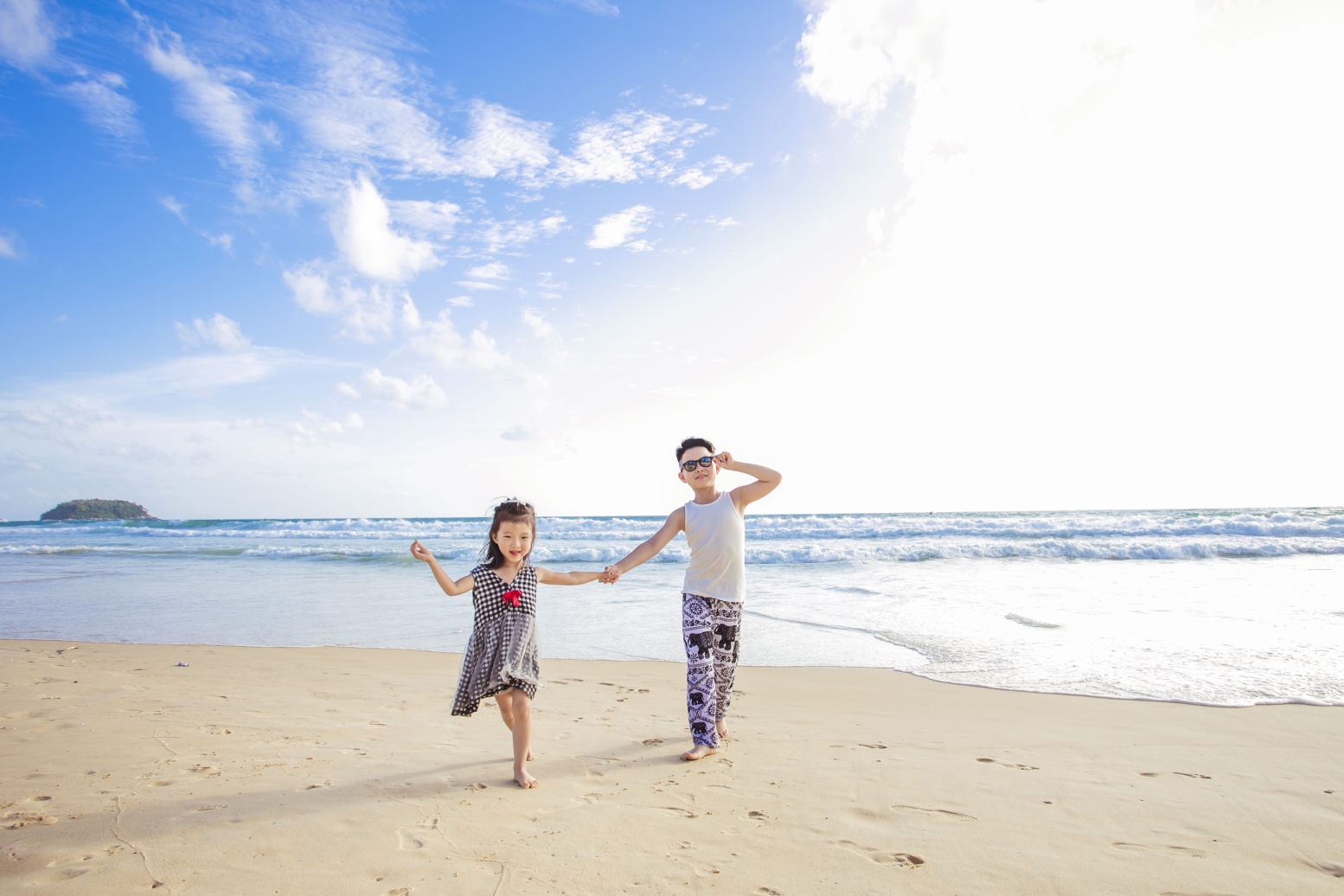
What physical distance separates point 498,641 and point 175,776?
1.98 meters

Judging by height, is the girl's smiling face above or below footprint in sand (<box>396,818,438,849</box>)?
above

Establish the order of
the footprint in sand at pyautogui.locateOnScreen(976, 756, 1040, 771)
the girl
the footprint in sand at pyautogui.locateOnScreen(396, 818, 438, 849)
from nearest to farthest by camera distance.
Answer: the footprint in sand at pyautogui.locateOnScreen(396, 818, 438, 849), the girl, the footprint in sand at pyautogui.locateOnScreen(976, 756, 1040, 771)

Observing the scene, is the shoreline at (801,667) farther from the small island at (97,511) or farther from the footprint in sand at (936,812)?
the small island at (97,511)

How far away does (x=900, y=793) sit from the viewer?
3877 mm

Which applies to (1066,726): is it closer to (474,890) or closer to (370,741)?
(474,890)

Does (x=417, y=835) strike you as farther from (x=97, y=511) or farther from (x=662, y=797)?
(x=97, y=511)

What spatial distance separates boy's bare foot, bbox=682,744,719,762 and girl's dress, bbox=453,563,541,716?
3.83 feet

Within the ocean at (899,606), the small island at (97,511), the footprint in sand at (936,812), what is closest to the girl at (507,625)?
the footprint in sand at (936,812)

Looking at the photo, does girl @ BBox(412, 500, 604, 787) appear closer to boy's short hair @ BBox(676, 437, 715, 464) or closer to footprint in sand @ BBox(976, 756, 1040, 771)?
boy's short hair @ BBox(676, 437, 715, 464)

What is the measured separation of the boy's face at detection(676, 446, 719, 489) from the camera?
188 inches

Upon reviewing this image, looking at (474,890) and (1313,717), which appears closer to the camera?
(474,890)

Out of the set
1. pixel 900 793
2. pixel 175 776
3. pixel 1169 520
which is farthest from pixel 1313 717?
pixel 1169 520

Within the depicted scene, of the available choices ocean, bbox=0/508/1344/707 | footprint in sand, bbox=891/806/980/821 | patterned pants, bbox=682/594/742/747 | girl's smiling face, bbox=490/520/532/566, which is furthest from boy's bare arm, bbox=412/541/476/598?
→ ocean, bbox=0/508/1344/707

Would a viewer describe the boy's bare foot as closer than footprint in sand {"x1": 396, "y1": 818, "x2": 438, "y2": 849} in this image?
No
